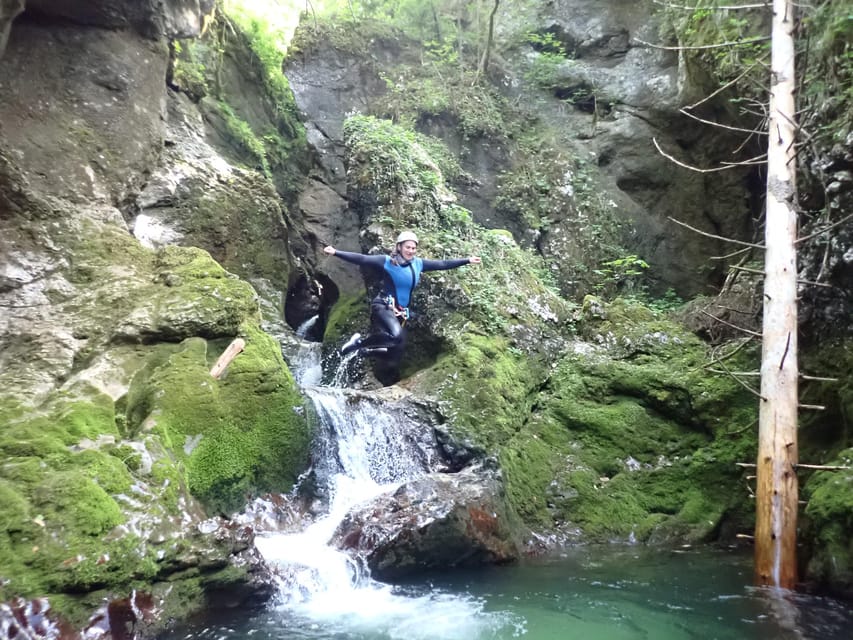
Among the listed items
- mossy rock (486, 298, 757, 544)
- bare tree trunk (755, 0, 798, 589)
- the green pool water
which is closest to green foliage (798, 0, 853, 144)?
bare tree trunk (755, 0, 798, 589)

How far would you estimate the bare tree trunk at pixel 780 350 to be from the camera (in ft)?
19.0

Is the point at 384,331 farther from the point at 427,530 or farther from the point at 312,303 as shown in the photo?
the point at 312,303

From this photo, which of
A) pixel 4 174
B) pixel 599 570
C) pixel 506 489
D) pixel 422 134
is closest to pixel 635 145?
pixel 422 134

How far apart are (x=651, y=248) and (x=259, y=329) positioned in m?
10.4

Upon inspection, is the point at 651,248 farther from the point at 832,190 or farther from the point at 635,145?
the point at 832,190

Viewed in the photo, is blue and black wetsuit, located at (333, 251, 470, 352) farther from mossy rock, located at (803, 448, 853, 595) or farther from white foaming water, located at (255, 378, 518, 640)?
mossy rock, located at (803, 448, 853, 595)

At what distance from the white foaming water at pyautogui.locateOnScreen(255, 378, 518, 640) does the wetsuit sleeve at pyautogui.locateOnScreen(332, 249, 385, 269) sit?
6.08 ft

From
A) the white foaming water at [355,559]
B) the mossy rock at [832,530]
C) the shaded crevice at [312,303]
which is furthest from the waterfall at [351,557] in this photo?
the shaded crevice at [312,303]

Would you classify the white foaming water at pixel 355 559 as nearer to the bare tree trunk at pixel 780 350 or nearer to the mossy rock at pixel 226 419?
the mossy rock at pixel 226 419

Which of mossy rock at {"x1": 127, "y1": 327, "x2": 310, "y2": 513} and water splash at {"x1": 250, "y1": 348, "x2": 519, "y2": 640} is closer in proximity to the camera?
water splash at {"x1": 250, "y1": 348, "x2": 519, "y2": 640}

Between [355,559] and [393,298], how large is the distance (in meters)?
4.03

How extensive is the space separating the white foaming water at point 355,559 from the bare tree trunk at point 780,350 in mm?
2754

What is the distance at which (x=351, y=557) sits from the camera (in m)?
6.17

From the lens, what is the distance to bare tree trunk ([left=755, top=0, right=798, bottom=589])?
579 centimetres
